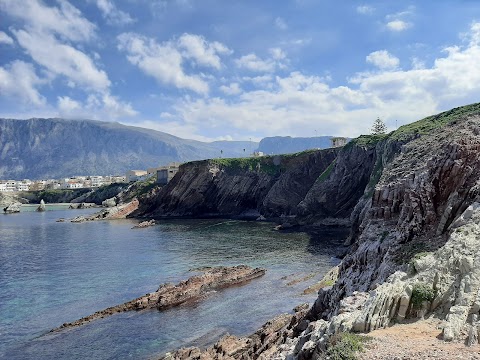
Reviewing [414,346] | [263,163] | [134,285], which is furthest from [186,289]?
[263,163]

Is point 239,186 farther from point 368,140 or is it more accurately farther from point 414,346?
point 414,346

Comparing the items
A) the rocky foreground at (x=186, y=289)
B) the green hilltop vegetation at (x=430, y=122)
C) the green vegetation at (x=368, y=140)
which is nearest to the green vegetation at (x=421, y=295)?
the rocky foreground at (x=186, y=289)

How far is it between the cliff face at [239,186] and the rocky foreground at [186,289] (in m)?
73.2

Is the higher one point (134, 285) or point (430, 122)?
point (430, 122)

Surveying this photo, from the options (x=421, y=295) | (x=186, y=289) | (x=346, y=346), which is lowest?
(x=186, y=289)

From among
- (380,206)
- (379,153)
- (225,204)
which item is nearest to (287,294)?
(380,206)

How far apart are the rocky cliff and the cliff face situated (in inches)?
3486

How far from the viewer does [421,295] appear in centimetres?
2125

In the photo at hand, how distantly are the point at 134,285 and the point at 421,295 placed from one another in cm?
4671

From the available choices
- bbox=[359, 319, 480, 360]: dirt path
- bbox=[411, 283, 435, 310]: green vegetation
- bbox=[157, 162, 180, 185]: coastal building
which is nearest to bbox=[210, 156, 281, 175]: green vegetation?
bbox=[157, 162, 180, 185]: coastal building

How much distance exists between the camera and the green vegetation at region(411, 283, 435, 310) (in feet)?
69.3

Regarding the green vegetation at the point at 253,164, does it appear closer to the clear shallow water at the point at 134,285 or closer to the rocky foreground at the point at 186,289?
the clear shallow water at the point at 134,285

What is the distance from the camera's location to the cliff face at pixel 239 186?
139250mm

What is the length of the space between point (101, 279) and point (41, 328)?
64.7 ft
